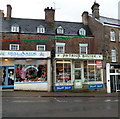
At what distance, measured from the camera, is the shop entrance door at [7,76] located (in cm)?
1731

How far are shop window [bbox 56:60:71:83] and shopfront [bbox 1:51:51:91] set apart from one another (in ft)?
3.82

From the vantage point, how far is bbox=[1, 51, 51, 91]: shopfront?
16531 mm

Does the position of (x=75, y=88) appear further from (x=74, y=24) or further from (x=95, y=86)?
(x=74, y=24)

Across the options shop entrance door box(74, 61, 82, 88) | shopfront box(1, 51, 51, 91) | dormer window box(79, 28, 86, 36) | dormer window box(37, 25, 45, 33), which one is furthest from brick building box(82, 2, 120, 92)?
dormer window box(37, 25, 45, 33)

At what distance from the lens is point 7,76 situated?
57.3ft

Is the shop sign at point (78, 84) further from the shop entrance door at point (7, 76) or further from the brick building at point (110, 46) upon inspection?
the shop entrance door at point (7, 76)

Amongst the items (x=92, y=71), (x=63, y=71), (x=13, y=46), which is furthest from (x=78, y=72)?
(x=13, y=46)

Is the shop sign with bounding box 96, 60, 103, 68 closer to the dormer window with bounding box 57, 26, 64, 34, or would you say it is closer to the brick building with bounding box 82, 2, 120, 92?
the brick building with bounding box 82, 2, 120, 92

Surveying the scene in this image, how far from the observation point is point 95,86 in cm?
1775

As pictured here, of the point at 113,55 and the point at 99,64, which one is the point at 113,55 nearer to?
the point at 113,55

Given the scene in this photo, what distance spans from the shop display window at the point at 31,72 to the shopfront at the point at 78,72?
62.7 inches

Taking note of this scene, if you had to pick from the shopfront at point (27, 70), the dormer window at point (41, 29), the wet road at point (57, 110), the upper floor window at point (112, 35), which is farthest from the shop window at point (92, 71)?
the wet road at point (57, 110)

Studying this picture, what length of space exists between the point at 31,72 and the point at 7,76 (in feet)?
10.1

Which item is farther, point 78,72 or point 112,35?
point 112,35
